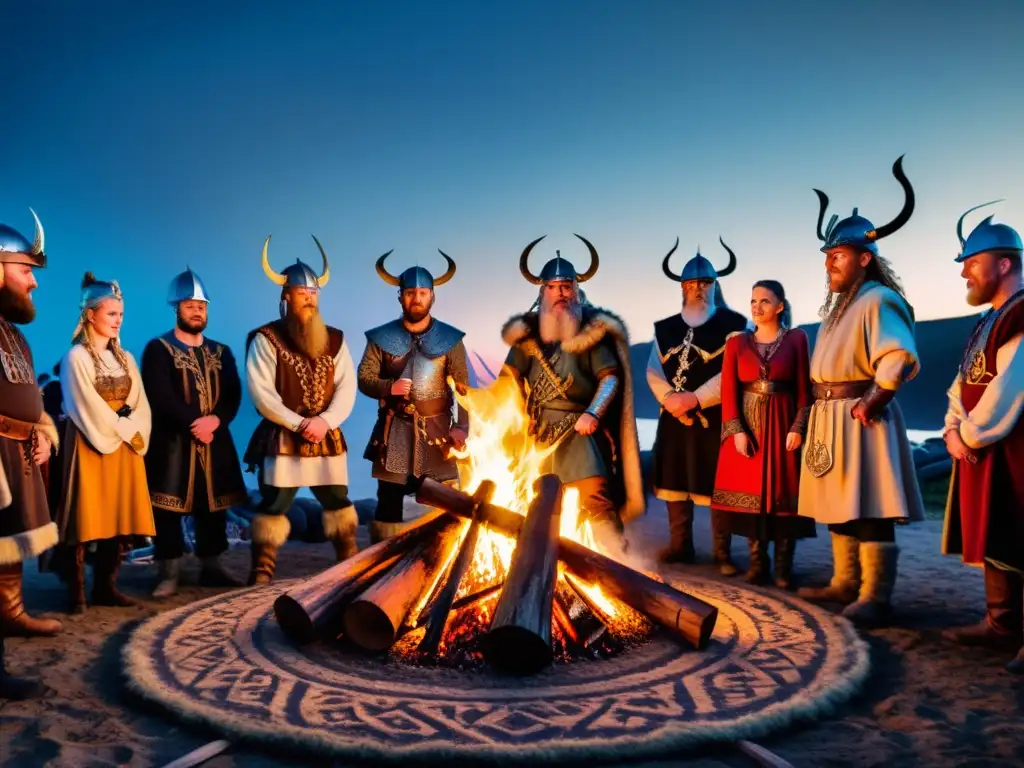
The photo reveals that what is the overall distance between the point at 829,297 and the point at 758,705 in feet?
8.46

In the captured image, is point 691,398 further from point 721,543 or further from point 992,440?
point 992,440

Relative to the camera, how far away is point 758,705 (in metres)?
2.83

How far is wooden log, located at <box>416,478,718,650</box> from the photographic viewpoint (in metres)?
3.43

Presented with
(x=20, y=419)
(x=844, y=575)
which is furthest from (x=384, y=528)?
(x=844, y=575)

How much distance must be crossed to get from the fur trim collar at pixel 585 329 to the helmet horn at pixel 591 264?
20cm

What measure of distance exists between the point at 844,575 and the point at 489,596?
222 centimetres

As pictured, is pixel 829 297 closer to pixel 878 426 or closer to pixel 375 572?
pixel 878 426

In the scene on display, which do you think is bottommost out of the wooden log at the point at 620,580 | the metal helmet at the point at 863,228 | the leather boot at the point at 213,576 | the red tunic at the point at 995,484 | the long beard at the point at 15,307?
the leather boot at the point at 213,576

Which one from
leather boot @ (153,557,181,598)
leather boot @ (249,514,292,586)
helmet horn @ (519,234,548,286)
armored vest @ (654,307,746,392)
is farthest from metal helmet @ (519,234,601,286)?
leather boot @ (153,557,181,598)

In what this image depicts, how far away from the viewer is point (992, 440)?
11.3ft

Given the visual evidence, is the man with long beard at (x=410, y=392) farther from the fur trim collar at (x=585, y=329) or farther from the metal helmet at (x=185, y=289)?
the metal helmet at (x=185, y=289)

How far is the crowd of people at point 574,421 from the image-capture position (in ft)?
11.8

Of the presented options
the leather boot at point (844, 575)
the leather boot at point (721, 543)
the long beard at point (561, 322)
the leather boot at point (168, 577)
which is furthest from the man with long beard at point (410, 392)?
the leather boot at point (844, 575)

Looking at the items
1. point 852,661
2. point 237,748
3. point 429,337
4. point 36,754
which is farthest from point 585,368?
point 36,754
